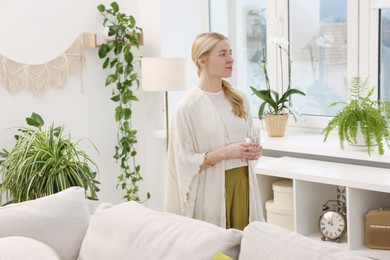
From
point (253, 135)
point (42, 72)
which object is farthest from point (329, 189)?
point (42, 72)

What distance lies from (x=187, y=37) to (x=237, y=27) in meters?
0.38

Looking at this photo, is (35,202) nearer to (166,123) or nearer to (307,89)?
(166,123)

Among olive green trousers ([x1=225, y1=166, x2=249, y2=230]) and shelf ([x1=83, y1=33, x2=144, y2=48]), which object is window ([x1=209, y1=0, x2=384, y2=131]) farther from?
olive green trousers ([x1=225, y1=166, x2=249, y2=230])

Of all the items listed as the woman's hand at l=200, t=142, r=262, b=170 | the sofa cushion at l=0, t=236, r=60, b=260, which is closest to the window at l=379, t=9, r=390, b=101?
the woman's hand at l=200, t=142, r=262, b=170

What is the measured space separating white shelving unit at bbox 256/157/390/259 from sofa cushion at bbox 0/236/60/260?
1.54 m

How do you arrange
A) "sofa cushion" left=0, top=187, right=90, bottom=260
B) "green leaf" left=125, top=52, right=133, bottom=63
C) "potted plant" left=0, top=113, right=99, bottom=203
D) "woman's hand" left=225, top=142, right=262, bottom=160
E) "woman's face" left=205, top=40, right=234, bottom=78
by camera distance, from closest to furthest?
"sofa cushion" left=0, top=187, right=90, bottom=260, "woman's hand" left=225, top=142, right=262, bottom=160, "woman's face" left=205, top=40, right=234, bottom=78, "potted plant" left=0, top=113, right=99, bottom=203, "green leaf" left=125, top=52, right=133, bottom=63

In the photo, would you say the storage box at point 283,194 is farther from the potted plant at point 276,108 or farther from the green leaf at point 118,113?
the green leaf at point 118,113

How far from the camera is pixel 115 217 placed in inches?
98.3

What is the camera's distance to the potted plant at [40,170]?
359 centimetres

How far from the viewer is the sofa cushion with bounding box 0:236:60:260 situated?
7.39 ft

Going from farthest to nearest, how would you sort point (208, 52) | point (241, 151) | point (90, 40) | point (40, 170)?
1. point (90, 40)
2. point (40, 170)
3. point (208, 52)
4. point (241, 151)

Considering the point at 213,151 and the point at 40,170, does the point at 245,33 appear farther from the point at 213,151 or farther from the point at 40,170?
the point at 213,151

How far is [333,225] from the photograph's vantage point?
11.4ft

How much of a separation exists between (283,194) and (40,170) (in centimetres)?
136
